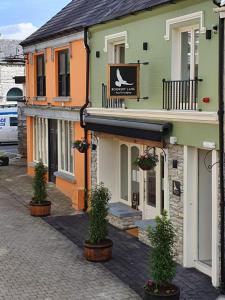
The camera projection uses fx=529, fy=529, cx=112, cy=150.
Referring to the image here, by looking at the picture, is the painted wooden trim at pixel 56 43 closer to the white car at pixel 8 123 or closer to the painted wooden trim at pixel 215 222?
the painted wooden trim at pixel 215 222

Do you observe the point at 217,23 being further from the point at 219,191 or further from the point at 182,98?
the point at 219,191

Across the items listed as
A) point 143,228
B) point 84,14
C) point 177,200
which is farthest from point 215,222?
point 84,14

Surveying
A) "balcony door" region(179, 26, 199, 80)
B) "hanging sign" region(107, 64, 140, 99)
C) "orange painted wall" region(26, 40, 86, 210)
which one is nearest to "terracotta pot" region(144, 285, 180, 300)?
"balcony door" region(179, 26, 199, 80)

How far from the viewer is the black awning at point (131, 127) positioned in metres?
13.1

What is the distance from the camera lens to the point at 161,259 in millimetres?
9883

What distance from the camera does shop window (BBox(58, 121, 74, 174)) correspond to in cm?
2066

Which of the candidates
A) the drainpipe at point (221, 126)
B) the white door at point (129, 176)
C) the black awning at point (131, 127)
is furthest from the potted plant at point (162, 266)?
the white door at point (129, 176)

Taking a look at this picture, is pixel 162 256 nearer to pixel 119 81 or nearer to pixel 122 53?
pixel 119 81

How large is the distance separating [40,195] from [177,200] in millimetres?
6289

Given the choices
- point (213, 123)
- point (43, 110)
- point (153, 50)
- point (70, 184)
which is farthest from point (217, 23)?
point (43, 110)

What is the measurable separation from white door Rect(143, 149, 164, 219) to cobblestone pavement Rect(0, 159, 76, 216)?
144 inches

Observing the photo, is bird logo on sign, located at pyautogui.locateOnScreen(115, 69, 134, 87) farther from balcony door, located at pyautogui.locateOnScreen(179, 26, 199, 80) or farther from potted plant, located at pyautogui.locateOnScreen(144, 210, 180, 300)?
potted plant, located at pyautogui.locateOnScreen(144, 210, 180, 300)

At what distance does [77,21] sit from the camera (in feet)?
63.1

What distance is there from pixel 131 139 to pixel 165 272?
18.9 ft
